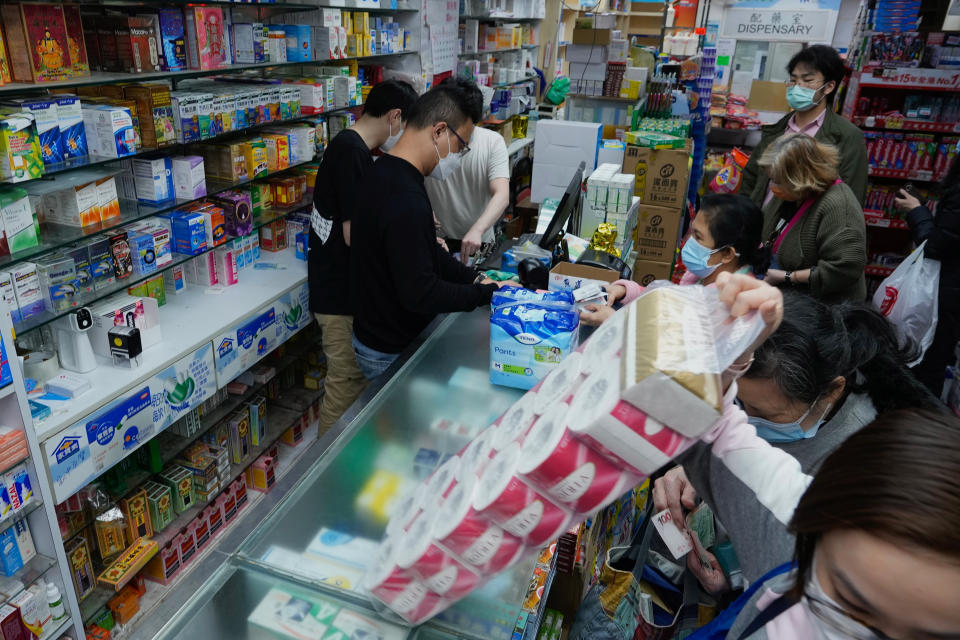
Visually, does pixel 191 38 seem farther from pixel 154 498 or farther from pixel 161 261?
pixel 154 498

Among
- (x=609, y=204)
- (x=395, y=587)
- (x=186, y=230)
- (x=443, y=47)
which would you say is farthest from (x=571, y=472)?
(x=443, y=47)

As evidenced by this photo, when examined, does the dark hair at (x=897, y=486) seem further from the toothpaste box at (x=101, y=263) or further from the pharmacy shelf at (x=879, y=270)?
the pharmacy shelf at (x=879, y=270)

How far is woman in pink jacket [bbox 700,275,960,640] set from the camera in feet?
2.40

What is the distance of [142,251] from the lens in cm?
283

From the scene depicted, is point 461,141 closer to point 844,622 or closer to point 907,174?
point 844,622

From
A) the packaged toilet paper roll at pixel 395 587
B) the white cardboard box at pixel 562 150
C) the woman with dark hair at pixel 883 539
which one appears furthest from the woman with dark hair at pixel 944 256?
the packaged toilet paper roll at pixel 395 587

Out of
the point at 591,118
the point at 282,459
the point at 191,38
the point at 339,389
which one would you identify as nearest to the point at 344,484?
the point at 339,389

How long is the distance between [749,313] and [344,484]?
0.99 metres

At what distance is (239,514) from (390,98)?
8.28 ft

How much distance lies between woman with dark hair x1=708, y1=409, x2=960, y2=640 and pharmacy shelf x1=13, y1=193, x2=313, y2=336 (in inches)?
102

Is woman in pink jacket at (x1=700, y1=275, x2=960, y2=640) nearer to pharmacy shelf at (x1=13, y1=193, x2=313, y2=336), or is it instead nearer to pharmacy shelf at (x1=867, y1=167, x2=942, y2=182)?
pharmacy shelf at (x1=13, y1=193, x2=313, y2=336)

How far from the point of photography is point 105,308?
105 inches

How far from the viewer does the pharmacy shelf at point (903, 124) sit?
225 inches

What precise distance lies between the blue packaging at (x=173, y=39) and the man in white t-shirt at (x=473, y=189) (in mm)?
1573
